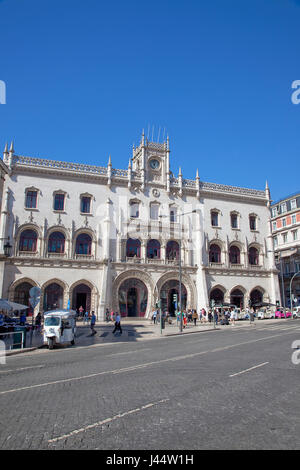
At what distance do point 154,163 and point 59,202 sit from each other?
12757 mm

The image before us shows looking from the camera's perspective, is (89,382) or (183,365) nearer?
(89,382)

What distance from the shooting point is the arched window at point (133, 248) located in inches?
1549

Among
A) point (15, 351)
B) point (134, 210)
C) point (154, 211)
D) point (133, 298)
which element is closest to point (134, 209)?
point (134, 210)

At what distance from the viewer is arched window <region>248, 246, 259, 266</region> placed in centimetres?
4566

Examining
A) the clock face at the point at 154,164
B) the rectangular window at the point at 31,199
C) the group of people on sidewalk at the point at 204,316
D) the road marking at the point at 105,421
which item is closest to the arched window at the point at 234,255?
the group of people on sidewalk at the point at 204,316

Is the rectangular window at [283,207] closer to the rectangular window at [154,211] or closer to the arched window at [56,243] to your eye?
the rectangular window at [154,211]

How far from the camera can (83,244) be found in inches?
1483

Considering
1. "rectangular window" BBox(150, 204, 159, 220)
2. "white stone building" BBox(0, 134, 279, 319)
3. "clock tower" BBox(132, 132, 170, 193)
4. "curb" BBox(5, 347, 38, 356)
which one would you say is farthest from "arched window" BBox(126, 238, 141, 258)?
"curb" BBox(5, 347, 38, 356)

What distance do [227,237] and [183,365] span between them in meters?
34.4

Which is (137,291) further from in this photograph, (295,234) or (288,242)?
(295,234)

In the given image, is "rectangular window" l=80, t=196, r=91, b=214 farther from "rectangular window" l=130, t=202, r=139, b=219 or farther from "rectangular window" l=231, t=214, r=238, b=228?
"rectangular window" l=231, t=214, r=238, b=228

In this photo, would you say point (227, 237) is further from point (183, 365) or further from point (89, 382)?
point (89, 382)
